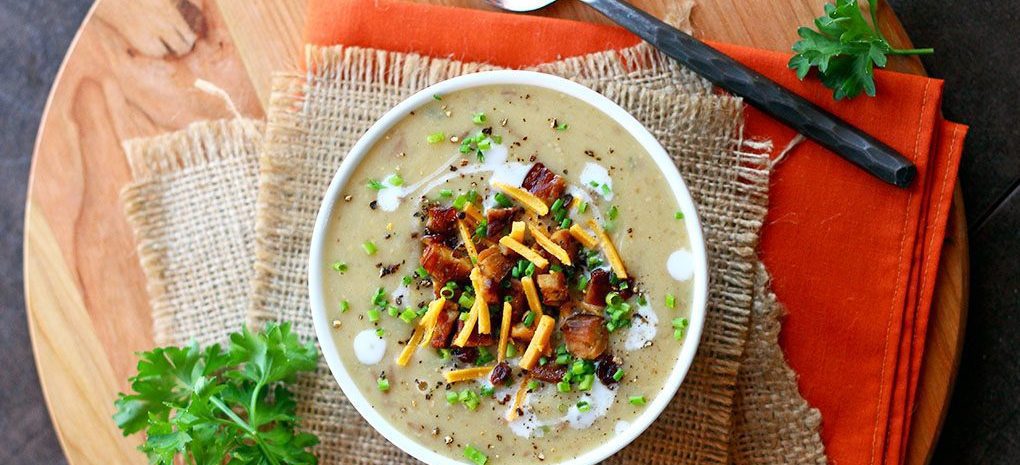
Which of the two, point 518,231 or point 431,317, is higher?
point 518,231

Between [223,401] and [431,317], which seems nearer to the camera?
[431,317]

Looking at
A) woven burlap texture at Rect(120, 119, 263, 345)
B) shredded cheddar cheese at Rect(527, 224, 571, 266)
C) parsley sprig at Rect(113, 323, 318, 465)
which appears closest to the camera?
shredded cheddar cheese at Rect(527, 224, 571, 266)

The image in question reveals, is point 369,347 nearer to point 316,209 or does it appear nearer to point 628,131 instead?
point 316,209

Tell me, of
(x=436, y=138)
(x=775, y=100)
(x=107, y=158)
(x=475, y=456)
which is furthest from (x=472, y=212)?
(x=107, y=158)

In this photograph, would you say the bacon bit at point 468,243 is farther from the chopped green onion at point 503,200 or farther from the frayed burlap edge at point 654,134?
the frayed burlap edge at point 654,134

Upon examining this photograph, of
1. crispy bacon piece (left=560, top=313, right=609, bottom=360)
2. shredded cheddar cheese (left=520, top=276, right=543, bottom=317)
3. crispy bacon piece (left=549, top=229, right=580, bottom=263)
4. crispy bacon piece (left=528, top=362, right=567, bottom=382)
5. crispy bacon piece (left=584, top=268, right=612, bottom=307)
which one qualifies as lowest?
crispy bacon piece (left=528, top=362, right=567, bottom=382)

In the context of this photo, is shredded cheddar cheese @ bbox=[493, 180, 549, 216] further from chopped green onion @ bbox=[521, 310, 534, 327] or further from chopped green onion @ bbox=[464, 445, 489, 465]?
chopped green onion @ bbox=[464, 445, 489, 465]

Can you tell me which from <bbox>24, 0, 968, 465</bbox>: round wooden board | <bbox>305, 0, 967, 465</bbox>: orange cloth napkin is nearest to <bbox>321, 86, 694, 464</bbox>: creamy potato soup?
<bbox>305, 0, 967, 465</bbox>: orange cloth napkin
